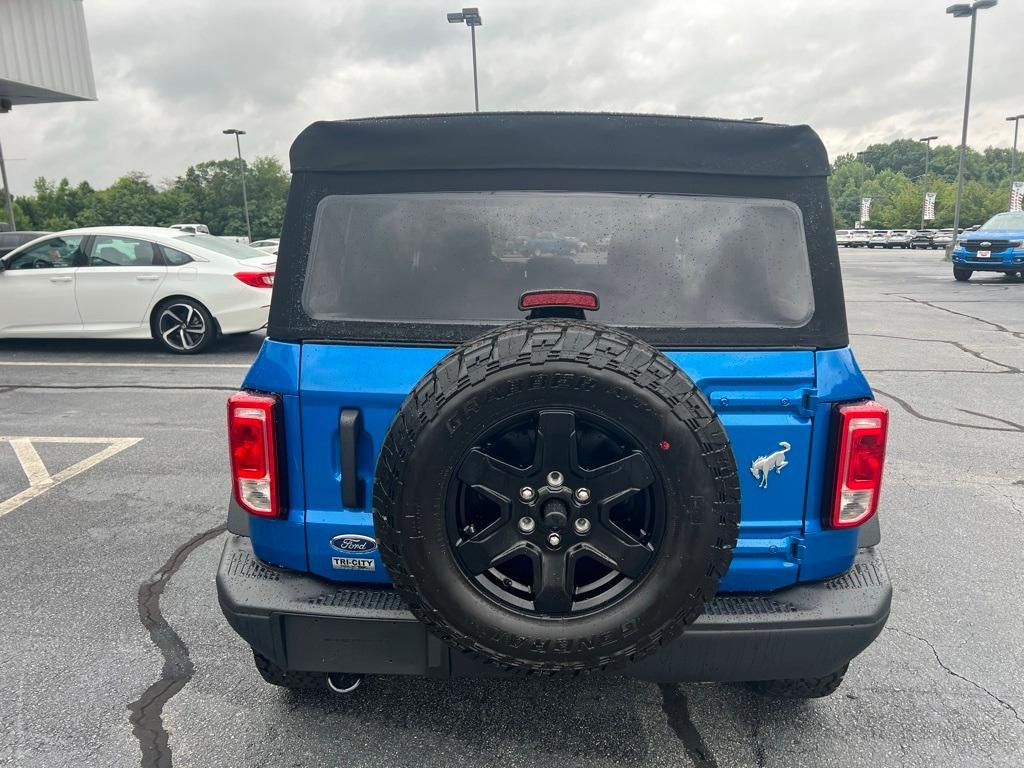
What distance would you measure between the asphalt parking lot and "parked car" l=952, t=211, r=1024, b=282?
15.9 metres

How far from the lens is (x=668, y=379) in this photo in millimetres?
1797

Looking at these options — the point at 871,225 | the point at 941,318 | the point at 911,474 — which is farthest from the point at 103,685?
the point at 871,225

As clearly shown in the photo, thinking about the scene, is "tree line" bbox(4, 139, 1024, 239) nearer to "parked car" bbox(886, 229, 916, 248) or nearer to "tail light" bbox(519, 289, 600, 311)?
"parked car" bbox(886, 229, 916, 248)

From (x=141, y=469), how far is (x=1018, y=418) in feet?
23.0

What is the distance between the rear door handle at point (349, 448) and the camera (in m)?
2.11

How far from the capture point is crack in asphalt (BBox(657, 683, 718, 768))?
2.38 m

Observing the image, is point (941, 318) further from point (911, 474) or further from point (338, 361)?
point (338, 361)

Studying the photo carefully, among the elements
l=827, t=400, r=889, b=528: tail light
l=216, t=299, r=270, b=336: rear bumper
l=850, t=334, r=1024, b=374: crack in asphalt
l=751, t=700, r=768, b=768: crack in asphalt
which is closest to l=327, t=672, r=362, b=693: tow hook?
l=751, t=700, r=768, b=768: crack in asphalt

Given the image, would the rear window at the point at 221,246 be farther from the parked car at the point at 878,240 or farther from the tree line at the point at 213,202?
the tree line at the point at 213,202

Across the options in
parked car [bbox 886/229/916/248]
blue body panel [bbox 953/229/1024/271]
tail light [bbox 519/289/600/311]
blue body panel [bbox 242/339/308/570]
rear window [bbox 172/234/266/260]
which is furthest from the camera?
parked car [bbox 886/229/916/248]

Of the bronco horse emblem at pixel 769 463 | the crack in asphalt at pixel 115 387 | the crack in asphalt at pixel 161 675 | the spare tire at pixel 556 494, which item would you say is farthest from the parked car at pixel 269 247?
the bronco horse emblem at pixel 769 463

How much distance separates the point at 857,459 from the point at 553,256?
1.05 metres

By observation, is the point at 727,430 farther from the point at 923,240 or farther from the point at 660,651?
the point at 923,240

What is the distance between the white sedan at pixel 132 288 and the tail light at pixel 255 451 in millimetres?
7419
